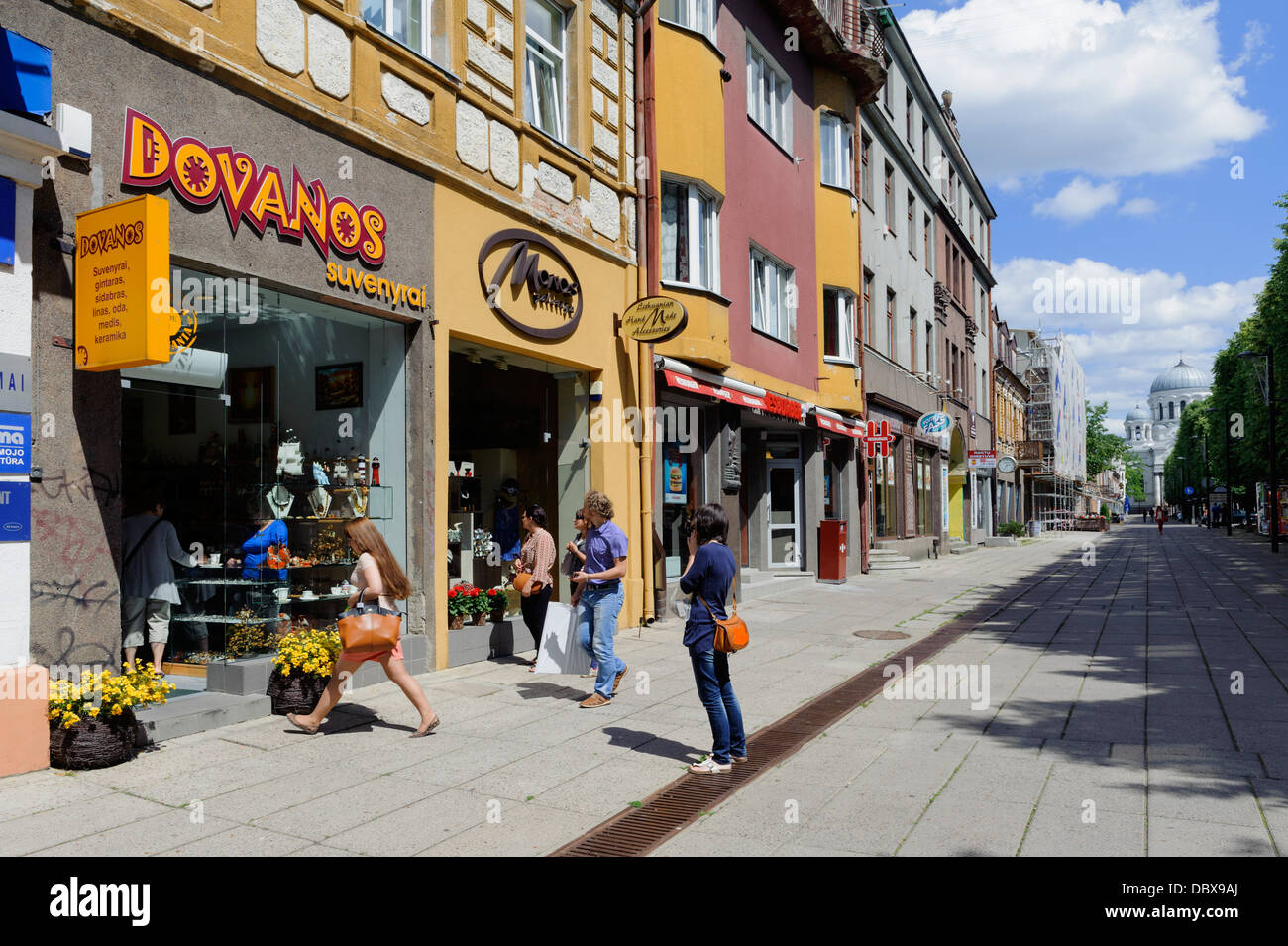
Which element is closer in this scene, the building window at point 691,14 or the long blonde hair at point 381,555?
the long blonde hair at point 381,555

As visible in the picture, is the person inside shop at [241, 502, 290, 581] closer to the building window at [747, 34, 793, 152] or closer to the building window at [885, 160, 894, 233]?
the building window at [747, 34, 793, 152]

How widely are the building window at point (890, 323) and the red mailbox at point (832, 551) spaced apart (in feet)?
26.5

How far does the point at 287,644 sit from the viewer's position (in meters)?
7.30

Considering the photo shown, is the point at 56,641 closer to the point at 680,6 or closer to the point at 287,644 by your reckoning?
the point at 287,644

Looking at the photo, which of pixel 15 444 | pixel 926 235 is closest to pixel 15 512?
pixel 15 444

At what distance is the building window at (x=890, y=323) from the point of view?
25.9m

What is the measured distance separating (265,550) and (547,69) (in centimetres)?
698

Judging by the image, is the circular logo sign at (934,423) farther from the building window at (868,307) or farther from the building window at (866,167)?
the building window at (866,167)

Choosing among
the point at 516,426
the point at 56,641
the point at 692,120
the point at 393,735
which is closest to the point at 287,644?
the point at 393,735

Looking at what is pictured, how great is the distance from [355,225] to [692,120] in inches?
285

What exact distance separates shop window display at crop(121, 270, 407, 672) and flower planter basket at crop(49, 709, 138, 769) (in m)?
2.06

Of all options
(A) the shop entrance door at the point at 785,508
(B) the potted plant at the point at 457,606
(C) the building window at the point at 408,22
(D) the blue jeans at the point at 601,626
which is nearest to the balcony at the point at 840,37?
(A) the shop entrance door at the point at 785,508

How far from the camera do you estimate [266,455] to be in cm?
852

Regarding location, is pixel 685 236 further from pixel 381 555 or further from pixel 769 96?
pixel 381 555
